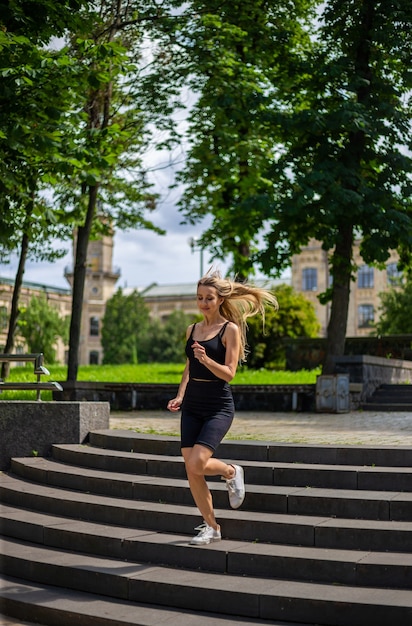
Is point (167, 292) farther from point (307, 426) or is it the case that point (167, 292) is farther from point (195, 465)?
point (195, 465)

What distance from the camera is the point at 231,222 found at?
18594 millimetres

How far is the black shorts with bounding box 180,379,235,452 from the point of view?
23.0ft

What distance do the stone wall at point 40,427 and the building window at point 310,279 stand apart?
6777cm

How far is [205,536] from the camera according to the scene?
728 cm

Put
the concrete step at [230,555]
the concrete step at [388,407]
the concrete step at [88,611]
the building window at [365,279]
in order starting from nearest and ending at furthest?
the concrete step at [88,611], the concrete step at [230,555], the concrete step at [388,407], the building window at [365,279]

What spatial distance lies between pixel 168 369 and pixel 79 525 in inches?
709

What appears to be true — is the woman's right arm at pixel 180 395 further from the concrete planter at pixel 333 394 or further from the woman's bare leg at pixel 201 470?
the concrete planter at pixel 333 394

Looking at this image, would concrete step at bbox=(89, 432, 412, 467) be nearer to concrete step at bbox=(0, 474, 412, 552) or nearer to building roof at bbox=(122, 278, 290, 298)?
concrete step at bbox=(0, 474, 412, 552)

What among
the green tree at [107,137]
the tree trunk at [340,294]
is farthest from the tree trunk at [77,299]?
the tree trunk at [340,294]

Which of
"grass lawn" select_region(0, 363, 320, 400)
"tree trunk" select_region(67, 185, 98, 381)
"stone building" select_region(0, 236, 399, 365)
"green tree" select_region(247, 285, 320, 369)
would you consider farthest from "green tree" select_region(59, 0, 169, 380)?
"stone building" select_region(0, 236, 399, 365)

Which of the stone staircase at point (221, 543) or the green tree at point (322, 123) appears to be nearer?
the stone staircase at point (221, 543)

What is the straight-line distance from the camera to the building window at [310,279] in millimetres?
78562

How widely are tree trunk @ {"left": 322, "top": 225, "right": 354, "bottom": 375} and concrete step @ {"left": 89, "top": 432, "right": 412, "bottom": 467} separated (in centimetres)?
905

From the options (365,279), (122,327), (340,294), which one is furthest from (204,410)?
(122,327)
